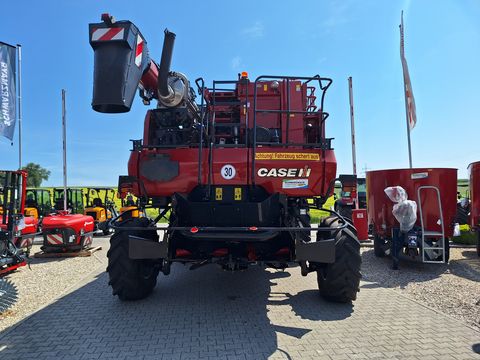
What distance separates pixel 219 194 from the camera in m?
4.73

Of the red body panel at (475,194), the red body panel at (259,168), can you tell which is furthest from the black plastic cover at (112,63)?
the red body panel at (475,194)

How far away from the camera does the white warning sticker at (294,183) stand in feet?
14.9

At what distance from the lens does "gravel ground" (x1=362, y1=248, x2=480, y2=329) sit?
4.90m

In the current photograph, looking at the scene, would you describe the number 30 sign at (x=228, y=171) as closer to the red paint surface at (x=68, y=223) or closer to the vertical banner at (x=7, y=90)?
the red paint surface at (x=68, y=223)

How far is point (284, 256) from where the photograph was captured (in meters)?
4.89

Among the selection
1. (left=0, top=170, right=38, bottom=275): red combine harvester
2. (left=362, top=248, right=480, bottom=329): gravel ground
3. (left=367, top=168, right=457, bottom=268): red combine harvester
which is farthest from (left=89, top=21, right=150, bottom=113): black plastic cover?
(left=367, top=168, right=457, bottom=268): red combine harvester

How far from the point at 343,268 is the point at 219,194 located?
1.93 meters

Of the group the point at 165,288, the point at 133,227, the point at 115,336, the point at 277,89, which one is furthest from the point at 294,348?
the point at 277,89

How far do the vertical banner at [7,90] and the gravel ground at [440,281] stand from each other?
10.2 m

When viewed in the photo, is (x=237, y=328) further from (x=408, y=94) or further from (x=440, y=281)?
(x=408, y=94)

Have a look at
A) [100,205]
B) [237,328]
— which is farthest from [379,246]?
[100,205]

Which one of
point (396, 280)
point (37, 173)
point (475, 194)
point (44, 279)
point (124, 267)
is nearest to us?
point (124, 267)

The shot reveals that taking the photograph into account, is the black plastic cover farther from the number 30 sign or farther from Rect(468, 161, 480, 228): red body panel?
Rect(468, 161, 480, 228): red body panel

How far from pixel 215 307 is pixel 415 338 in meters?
2.51
